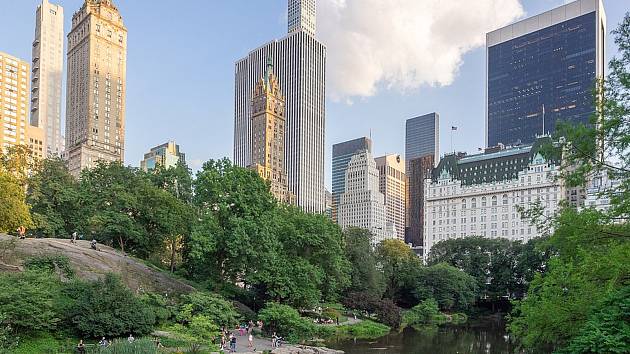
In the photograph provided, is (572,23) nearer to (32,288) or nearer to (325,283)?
(325,283)

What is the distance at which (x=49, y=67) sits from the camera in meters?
173

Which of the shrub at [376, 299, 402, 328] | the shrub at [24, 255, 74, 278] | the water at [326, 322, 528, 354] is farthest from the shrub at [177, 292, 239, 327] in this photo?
the shrub at [376, 299, 402, 328]

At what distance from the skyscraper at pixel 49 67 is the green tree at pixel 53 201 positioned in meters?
132

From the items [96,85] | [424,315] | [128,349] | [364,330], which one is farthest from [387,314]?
[96,85]

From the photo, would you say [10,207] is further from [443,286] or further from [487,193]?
[487,193]

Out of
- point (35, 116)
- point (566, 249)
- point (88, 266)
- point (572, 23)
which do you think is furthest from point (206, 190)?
point (572, 23)

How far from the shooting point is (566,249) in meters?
17.4

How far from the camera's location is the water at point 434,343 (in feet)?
126

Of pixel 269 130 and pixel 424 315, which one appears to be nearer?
pixel 424 315

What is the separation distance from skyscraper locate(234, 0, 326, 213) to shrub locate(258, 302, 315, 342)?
13749 cm

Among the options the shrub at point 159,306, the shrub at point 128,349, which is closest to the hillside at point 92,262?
the shrub at point 159,306

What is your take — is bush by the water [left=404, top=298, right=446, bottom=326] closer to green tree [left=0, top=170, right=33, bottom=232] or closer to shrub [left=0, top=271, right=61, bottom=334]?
green tree [left=0, top=170, right=33, bottom=232]

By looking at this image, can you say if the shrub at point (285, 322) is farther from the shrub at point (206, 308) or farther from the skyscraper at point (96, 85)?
the skyscraper at point (96, 85)

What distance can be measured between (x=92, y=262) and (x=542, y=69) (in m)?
174
